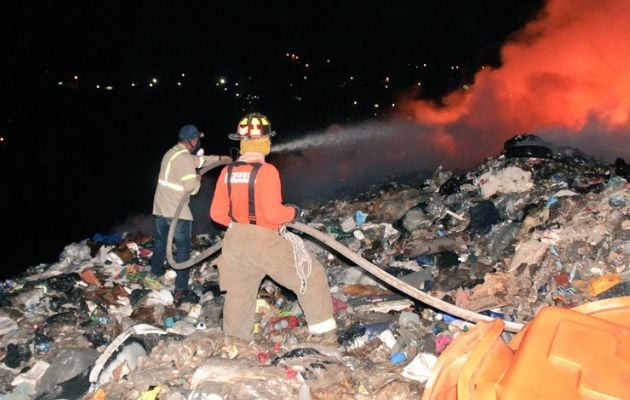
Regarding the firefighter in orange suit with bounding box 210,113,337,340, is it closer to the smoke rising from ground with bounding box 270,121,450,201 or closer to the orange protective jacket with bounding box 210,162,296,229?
the orange protective jacket with bounding box 210,162,296,229

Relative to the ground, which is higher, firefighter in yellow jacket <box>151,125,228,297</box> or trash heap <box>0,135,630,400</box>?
firefighter in yellow jacket <box>151,125,228,297</box>

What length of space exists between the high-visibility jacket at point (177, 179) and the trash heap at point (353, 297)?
3.69 feet

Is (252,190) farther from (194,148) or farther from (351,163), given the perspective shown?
(351,163)

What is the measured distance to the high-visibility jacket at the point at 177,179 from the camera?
5707 millimetres

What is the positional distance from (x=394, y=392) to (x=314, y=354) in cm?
77

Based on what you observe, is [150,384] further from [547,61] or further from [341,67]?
[341,67]

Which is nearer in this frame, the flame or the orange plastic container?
the orange plastic container

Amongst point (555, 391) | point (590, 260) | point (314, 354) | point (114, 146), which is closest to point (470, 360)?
point (555, 391)

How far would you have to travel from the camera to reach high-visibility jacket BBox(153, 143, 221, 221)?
5.71m

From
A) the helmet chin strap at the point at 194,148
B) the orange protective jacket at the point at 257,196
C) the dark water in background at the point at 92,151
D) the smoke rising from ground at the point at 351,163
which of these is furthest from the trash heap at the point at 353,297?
the smoke rising from ground at the point at 351,163

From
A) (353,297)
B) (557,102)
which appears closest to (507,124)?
(557,102)

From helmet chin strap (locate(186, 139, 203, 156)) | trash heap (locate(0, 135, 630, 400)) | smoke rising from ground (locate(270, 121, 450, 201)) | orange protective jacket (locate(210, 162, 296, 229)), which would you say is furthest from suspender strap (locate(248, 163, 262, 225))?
smoke rising from ground (locate(270, 121, 450, 201))

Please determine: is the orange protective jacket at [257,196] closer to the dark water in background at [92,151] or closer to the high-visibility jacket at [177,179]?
the high-visibility jacket at [177,179]

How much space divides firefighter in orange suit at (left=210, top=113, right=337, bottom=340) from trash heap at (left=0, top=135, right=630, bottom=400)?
30cm
